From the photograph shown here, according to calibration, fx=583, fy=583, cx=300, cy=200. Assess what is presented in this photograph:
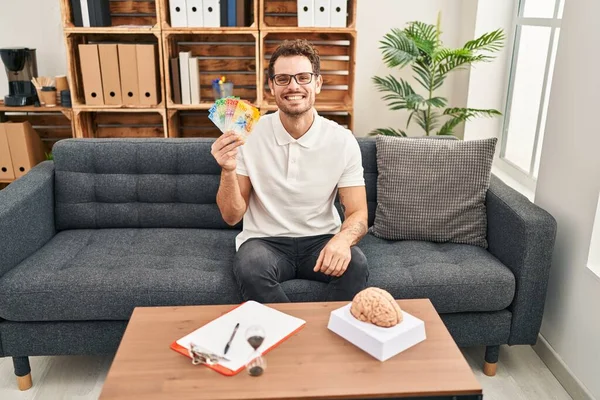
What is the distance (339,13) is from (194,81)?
917 millimetres

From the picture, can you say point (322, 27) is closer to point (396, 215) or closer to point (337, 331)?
point (396, 215)

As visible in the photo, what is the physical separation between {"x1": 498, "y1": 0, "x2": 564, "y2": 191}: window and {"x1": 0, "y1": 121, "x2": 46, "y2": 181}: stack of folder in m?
2.79

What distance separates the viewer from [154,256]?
2271 mm

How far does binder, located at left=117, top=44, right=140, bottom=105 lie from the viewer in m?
3.28

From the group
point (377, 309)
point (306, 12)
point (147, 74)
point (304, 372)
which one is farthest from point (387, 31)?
point (304, 372)

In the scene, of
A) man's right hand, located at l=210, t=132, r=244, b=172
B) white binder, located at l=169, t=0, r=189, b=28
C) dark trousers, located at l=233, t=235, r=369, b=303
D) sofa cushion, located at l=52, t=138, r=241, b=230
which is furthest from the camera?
white binder, located at l=169, t=0, r=189, b=28

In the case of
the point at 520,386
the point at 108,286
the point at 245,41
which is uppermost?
the point at 245,41

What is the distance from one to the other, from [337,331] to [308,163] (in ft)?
2.54

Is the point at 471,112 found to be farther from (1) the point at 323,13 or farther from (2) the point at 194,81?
(2) the point at 194,81

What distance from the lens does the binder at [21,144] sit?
3418 millimetres

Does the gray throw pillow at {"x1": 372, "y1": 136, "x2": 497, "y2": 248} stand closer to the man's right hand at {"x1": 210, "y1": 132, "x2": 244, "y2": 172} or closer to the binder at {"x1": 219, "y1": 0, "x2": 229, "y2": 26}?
the man's right hand at {"x1": 210, "y1": 132, "x2": 244, "y2": 172}

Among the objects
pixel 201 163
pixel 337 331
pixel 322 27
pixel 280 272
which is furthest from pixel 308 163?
pixel 322 27

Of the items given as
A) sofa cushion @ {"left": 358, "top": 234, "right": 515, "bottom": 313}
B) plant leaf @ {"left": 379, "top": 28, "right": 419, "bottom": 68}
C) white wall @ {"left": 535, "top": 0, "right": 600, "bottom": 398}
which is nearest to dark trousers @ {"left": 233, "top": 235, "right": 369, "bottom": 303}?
sofa cushion @ {"left": 358, "top": 234, "right": 515, "bottom": 313}

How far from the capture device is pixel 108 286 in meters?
2.04
